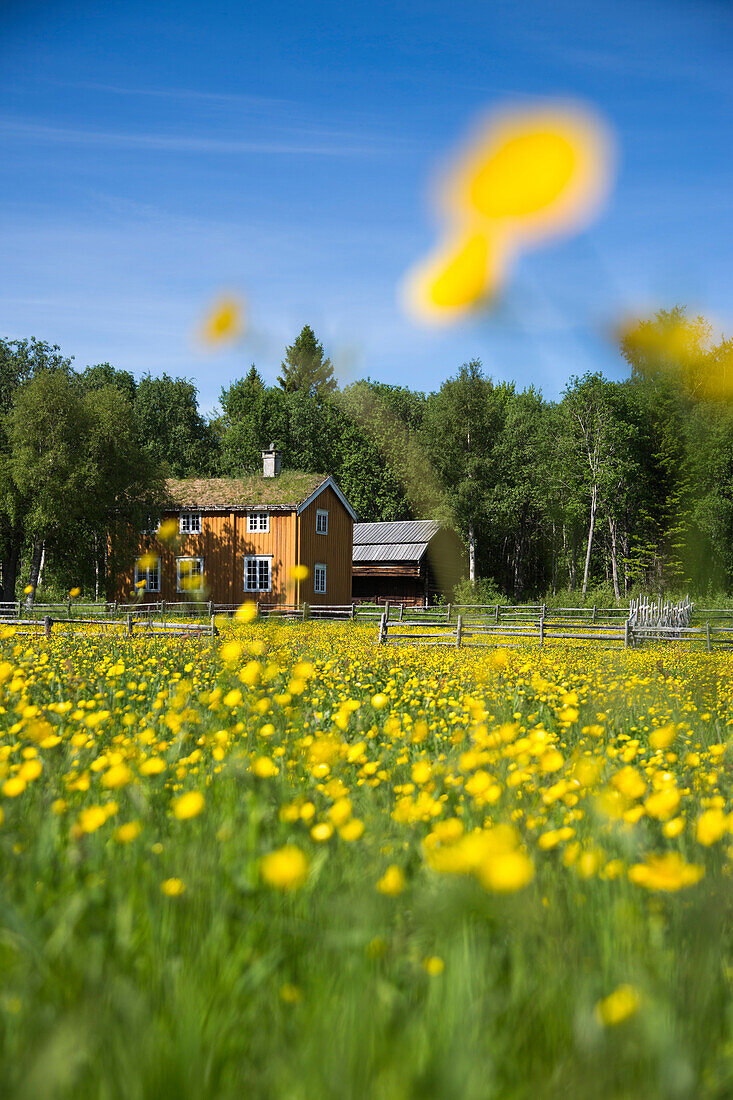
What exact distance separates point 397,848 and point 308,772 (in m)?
0.91

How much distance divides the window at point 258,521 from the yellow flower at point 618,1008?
32.6 meters

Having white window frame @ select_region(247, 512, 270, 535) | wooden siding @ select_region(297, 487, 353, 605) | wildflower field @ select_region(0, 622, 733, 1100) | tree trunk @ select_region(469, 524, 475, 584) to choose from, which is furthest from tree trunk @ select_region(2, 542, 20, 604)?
wildflower field @ select_region(0, 622, 733, 1100)

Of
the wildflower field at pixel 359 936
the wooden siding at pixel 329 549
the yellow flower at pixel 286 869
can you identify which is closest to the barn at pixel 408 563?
the wooden siding at pixel 329 549

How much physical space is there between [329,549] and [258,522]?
12.7 feet

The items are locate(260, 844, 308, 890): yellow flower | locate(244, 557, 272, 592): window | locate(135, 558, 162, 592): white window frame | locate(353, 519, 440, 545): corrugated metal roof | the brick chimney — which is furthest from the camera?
locate(353, 519, 440, 545): corrugated metal roof

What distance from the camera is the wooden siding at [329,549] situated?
110 ft

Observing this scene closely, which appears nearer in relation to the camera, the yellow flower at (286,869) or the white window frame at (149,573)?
the yellow flower at (286,869)

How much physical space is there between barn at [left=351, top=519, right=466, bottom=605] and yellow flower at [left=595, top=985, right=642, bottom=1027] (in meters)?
41.8

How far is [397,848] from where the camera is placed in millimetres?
2135

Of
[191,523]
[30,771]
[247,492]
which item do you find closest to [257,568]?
[247,492]

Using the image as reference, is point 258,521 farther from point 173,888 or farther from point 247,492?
point 173,888

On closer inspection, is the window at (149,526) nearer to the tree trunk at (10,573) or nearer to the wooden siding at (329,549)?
the tree trunk at (10,573)

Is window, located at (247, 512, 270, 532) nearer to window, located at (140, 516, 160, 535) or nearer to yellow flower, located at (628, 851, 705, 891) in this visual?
window, located at (140, 516, 160, 535)

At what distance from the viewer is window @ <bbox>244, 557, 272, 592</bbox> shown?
33500 mm
